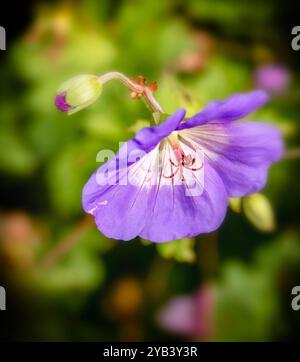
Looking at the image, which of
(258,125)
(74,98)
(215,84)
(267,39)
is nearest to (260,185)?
(258,125)

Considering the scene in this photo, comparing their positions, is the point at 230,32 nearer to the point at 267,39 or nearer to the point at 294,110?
the point at 267,39

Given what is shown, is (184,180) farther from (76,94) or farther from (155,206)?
(76,94)

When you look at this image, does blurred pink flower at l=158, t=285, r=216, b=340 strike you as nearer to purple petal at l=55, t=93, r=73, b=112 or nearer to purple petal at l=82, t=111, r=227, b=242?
purple petal at l=82, t=111, r=227, b=242

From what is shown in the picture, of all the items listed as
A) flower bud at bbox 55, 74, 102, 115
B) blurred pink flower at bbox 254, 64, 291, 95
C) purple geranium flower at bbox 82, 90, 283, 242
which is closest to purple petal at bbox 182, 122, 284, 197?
purple geranium flower at bbox 82, 90, 283, 242

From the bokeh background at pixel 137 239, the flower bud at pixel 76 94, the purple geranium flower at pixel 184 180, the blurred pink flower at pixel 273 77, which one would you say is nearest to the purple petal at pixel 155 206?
the purple geranium flower at pixel 184 180
